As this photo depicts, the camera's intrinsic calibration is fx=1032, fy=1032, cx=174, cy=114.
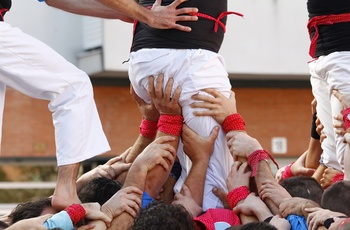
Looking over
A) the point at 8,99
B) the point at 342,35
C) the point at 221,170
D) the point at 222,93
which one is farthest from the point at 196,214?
the point at 8,99

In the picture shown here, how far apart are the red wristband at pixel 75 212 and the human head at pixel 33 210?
0.19 metres

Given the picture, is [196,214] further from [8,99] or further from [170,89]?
[8,99]

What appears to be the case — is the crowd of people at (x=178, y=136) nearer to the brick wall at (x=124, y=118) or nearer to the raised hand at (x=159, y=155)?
the raised hand at (x=159, y=155)

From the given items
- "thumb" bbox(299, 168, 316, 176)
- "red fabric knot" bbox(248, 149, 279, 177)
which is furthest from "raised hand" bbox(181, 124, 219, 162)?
"thumb" bbox(299, 168, 316, 176)

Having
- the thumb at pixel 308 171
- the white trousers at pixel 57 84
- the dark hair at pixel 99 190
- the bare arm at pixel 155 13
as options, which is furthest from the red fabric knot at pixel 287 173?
the white trousers at pixel 57 84

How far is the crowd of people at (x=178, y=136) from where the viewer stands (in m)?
5.21

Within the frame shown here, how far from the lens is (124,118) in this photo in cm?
1502

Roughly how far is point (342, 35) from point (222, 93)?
2.68ft

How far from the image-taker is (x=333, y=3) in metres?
5.99

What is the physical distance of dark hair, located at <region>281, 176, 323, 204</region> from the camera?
5750 mm

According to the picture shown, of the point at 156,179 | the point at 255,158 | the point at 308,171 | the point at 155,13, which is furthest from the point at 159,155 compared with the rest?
the point at 308,171

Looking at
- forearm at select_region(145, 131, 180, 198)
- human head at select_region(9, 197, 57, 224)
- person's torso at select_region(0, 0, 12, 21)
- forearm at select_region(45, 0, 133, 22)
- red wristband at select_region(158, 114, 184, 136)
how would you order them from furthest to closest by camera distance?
1. forearm at select_region(45, 0, 133, 22)
2. red wristband at select_region(158, 114, 184, 136)
3. forearm at select_region(145, 131, 180, 198)
4. person's torso at select_region(0, 0, 12, 21)
5. human head at select_region(9, 197, 57, 224)

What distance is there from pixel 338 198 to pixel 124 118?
9.92m

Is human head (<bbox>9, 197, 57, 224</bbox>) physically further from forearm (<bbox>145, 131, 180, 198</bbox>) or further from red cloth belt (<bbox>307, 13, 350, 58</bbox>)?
red cloth belt (<bbox>307, 13, 350, 58</bbox>)
